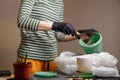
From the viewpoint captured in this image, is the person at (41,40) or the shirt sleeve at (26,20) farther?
the person at (41,40)

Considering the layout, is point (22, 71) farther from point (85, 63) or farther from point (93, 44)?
point (93, 44)

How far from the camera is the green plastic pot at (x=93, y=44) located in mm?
1298

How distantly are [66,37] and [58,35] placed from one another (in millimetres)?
58

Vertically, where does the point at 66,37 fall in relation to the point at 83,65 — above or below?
above

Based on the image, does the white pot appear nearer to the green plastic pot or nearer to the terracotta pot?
the green plastic pot

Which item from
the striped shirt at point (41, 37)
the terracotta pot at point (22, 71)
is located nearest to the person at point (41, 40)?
the striped shirt at point (41, 37)

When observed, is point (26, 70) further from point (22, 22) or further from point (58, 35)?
point (58, 35)

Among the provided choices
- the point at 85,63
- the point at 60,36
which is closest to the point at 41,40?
the point at 60,36

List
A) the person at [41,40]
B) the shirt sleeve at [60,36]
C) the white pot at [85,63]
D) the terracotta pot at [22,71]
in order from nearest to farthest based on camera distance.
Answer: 1. the terracotta pot at [22,71]
2. the white pot at [85,63]
3. the person at [41,40]
4. the shirt sleeve at [60,36]

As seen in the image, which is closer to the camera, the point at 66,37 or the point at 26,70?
the point at 26,70

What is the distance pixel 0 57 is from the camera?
228cm

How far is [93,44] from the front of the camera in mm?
1315

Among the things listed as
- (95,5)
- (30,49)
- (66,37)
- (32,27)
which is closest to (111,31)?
(95,5)

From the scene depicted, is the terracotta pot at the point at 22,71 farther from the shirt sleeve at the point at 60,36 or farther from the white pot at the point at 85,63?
the shirt sleeve at the point at 60,36
